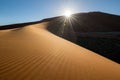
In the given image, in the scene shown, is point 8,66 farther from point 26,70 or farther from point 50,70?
point 50,70

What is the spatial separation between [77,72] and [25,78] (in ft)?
5.93

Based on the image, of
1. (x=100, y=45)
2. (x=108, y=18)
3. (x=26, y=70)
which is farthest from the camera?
(x=108, y=18)

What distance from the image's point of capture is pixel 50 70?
5000mm

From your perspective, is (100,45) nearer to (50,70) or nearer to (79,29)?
(50,70)

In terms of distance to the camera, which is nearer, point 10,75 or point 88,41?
point 10,75

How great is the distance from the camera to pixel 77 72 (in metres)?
5.25

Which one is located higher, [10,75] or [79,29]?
[10,75]

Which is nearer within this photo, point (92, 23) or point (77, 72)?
point (77, 72)

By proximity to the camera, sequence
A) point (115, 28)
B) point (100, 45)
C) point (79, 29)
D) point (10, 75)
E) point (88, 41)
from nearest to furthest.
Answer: point (10, 75), point (100, 45), point (88, 41), point (79, 29), point (115, 28)

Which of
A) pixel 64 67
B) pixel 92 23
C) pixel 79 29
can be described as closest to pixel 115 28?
pixel 92 23

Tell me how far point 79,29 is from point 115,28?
24.5 feet

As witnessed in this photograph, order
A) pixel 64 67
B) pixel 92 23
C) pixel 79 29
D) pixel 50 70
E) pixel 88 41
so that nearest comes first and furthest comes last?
pixel 50 70 < pixel 64 67 < pixel 88 41 < pixel 79 29 < pixel 92 23

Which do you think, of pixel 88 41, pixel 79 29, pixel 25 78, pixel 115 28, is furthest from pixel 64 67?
pixel 115 28

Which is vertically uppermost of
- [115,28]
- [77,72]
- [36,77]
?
[36,77]
